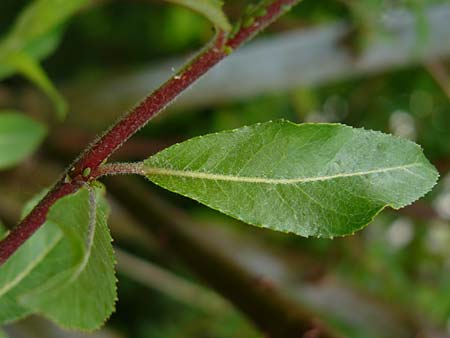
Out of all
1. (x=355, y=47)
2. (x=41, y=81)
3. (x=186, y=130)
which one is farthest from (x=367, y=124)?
(x=41, y=81)

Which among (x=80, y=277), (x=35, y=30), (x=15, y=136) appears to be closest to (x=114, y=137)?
(x=80, y=277)

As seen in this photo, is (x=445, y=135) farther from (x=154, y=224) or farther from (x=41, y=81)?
(x=41, y=81)

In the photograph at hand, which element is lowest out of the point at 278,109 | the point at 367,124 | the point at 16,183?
the point at 16,183

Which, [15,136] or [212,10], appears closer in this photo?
[212,10]

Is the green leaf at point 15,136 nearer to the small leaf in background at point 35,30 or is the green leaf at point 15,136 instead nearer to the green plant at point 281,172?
the small leaf in background at point 35,30

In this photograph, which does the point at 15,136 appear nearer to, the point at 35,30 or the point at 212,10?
the point at 35,30

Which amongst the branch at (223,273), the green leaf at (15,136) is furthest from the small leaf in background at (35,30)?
the branch at (223,273)

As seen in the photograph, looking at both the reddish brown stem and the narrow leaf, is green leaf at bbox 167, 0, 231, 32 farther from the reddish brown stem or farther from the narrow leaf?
the narrow leaf

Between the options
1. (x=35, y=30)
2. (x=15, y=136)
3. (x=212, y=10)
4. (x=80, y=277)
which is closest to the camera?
(x=80, y=277)
